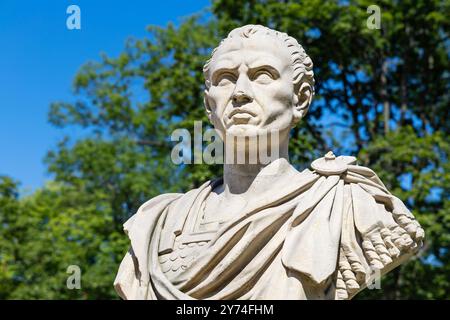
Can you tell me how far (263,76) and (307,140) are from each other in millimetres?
11433

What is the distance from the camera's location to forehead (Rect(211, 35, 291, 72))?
6.44 meters

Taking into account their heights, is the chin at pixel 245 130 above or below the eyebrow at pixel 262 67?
below

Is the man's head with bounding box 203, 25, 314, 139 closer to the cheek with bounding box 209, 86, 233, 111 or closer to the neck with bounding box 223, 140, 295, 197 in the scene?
the cheek with bounding box 209, 86, 233, 111

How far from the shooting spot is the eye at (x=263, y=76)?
645 centimetres

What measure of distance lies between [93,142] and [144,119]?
1.63 meters

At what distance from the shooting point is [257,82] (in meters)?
6.44

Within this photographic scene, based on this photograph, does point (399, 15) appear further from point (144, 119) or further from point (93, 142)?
point (93, 142)

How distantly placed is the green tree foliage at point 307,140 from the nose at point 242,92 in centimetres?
1013

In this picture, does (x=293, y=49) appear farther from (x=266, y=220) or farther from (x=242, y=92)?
(x=266, y=220)

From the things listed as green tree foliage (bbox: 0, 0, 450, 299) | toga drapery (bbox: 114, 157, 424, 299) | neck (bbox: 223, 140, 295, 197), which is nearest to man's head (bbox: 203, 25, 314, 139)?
neck (bbox: 223, 140, 295, 197)

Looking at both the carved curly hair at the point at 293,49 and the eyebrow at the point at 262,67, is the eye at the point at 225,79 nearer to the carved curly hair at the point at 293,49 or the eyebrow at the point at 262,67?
the eyebrow at the point at 262,67

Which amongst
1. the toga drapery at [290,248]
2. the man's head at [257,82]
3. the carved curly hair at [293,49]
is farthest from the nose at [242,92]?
the toga drapery at [290,248]

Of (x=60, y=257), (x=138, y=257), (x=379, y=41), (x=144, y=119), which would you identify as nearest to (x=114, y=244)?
(x=60, y=257)

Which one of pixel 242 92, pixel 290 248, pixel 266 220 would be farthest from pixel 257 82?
pixel 290 248
